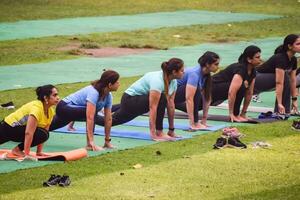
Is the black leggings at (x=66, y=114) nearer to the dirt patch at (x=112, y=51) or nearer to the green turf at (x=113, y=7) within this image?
the dirt patch at (x=112, y=51)

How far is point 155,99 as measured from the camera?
45.2 ft

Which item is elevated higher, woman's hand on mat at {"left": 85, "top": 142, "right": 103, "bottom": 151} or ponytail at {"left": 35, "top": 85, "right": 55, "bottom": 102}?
ponytail at {"left": 35, "top": 85, "right": 55, "bottom": 102}

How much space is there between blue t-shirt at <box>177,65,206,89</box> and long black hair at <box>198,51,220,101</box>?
67 mm

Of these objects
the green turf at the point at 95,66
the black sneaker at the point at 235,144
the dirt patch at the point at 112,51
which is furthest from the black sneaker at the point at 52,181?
the dirt patch at the point at 112,51

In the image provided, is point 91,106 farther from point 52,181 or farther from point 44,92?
point 52,181

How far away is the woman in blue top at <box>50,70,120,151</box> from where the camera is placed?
12961 millimetres

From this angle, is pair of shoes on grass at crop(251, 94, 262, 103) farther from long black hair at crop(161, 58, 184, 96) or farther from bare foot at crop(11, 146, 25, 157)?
bare foot at crop(11, 146, 25, 157)

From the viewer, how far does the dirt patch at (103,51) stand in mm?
22688

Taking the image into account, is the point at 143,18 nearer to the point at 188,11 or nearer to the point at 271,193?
the point at 188,11

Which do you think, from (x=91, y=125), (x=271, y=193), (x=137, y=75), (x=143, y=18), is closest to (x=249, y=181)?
(x=271, y=193)


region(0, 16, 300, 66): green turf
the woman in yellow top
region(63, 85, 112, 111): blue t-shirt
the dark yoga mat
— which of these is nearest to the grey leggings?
the dark yoga mat

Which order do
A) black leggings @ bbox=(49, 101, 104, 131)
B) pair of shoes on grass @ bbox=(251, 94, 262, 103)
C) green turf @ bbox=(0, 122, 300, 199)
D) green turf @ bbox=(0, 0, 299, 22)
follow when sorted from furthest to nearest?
green turf @ bbox=(0, 0, 299, 22), pair of shoes on grass @ bbox=(251, 94, 262, 103), black leggings @ bbox=(49, 101, 104, 131), green turf @ bbox=(0, 122, 300, 199)

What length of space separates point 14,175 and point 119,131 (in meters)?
3.12

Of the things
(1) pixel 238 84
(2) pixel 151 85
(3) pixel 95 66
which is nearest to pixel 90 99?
(2) pixel 151 85
